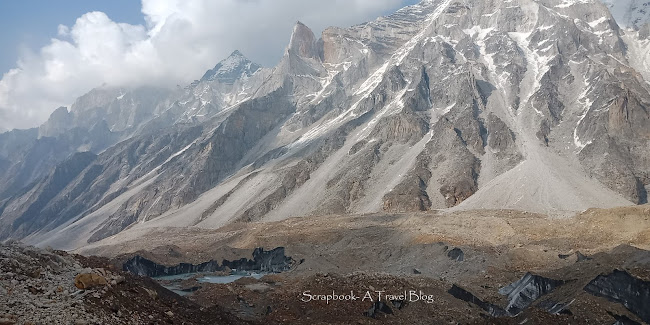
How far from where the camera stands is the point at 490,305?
2989cm

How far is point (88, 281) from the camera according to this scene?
17453 millimetres

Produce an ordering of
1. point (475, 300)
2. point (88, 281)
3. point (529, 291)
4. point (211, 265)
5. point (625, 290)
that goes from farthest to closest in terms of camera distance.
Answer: point (211, 265), point (475, 300), point (529, 291), point (625, 290), point (88, 281)

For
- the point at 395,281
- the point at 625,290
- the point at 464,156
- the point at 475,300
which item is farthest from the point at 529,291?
the point at 464,156

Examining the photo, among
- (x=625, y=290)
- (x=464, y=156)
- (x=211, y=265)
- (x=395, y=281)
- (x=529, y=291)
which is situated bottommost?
(x=464, y=156)

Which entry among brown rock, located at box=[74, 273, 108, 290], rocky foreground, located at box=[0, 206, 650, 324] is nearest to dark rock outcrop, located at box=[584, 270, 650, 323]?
rocky foreground, located at box=[0, 206, 650, 324]

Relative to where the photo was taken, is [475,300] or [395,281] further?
[395,281]

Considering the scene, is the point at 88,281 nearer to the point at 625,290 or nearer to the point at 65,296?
the point at 65,296

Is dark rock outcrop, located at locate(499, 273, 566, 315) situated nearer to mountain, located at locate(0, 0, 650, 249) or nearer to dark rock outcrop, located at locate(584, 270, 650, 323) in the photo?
dark rock outcrop, located at locate(584, 270, 650, 323)

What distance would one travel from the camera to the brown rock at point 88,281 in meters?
17.2

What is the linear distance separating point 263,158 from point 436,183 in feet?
282

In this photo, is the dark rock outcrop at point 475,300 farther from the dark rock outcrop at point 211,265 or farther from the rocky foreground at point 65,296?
the dark rock outcrop at point 211,265

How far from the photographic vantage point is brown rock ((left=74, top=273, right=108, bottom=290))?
1725cm

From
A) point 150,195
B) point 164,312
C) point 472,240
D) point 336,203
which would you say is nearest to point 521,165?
point 336,203

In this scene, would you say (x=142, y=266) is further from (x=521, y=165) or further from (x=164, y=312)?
(x=521, y=165)
